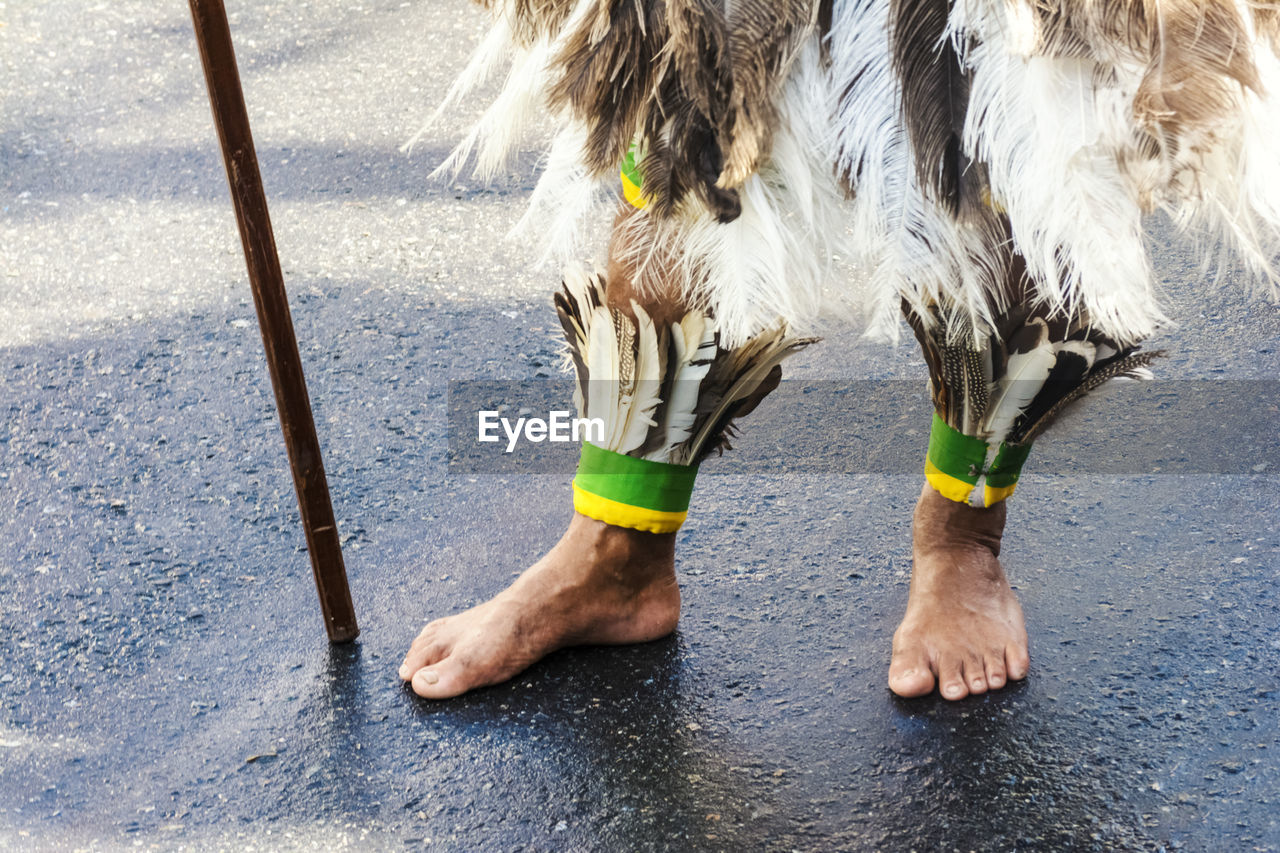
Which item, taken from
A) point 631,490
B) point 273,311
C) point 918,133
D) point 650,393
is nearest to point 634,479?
point 631,490

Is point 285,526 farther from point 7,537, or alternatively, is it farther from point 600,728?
point 600,728

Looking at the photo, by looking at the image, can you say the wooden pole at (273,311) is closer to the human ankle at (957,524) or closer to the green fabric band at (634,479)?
the green fabric band at (634,479)

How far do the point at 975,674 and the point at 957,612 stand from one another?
0.30 ft

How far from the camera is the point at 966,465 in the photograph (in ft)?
4.90

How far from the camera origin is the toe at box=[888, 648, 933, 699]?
1454 mm

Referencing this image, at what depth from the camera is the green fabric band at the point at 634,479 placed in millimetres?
1397

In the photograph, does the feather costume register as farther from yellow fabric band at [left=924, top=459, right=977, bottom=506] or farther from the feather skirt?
yellow fabric band at [left=924, top=459, right=977, bottom=506]

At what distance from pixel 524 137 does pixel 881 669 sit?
80 centimetres

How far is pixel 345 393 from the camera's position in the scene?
2.11m

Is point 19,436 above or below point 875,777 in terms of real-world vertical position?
above

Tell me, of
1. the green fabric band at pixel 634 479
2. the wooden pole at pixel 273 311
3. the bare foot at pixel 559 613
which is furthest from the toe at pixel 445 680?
the green fabric band at pixel 634 479

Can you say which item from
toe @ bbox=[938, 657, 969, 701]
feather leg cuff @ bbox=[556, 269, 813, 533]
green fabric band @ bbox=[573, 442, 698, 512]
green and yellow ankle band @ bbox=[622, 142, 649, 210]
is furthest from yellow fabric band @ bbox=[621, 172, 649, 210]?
toe @ bbox=[938, 657, 969, 701]

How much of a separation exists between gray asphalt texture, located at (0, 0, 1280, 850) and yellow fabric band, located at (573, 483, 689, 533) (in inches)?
7.6

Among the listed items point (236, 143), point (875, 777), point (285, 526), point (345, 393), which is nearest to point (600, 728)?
point (875, 777)
